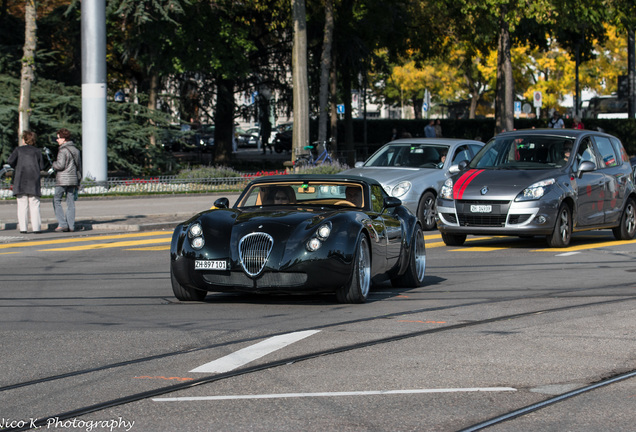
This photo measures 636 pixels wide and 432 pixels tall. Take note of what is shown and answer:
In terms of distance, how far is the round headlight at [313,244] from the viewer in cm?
938

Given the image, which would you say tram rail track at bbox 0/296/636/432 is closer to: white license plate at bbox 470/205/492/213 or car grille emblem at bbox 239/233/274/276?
car grille emblem at bbox 239/233/274/276

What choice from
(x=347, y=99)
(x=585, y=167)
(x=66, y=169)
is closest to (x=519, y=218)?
(x=585, y=167)

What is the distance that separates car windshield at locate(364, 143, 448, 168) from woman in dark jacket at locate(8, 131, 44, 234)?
599cm

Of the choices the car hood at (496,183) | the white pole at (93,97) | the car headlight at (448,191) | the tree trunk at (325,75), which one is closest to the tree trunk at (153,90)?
the tree trunk at (325,75)

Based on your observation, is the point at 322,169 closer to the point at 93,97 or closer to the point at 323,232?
the point at 93,97

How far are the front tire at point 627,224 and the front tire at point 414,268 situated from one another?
6.79 meters

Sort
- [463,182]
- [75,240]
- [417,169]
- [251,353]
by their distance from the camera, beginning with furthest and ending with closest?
[417,169], [75,240], [463,182], [251,353]

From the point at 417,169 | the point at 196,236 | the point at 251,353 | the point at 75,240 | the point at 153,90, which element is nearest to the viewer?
the point at 251,353

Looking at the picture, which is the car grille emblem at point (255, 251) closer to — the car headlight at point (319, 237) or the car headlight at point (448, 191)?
the car headlight at point (319, 237)

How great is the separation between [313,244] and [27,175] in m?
10.1

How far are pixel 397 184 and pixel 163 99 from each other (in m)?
19.0

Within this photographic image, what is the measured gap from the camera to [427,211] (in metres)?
19.0

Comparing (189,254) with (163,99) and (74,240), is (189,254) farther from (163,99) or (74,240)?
(163,99)

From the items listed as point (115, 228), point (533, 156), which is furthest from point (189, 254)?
point (115, 228)
